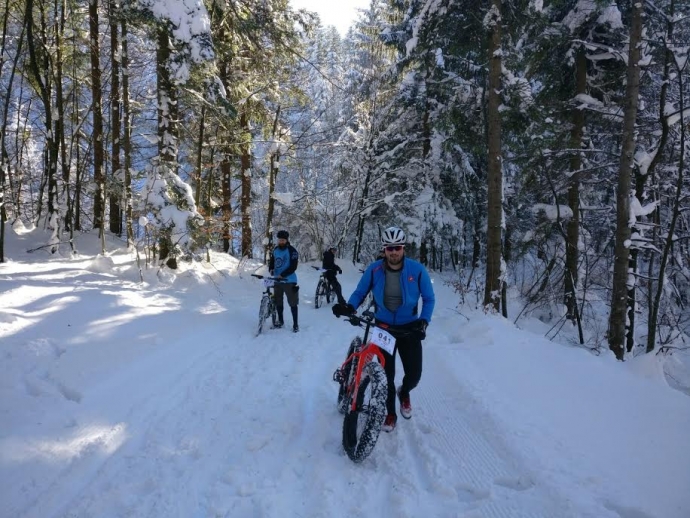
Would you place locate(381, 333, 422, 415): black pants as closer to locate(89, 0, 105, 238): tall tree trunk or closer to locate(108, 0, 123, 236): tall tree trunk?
locate(108, 0, 123, 236): tall tree trunk

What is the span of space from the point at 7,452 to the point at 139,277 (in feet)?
22.9

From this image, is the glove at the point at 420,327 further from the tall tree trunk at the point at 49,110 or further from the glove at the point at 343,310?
the tall tree trunk at the point at 49,110

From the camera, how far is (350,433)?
141 inches

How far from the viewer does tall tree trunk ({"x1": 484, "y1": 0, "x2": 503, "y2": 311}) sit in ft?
30.1

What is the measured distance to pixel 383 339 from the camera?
3.76 m

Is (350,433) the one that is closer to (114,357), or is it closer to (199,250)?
(114,357)

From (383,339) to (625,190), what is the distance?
296 inches

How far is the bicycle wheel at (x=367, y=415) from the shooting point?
136 inches

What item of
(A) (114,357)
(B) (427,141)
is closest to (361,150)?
(B) (427,141)

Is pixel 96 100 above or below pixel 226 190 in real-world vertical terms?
above

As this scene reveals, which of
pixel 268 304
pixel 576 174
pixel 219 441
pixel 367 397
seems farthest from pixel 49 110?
pixel 576 174

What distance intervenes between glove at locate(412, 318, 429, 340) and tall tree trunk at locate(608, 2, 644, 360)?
22.5 feet

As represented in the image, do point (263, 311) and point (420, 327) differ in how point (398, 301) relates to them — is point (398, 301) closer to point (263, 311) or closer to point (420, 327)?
point (420, 327)

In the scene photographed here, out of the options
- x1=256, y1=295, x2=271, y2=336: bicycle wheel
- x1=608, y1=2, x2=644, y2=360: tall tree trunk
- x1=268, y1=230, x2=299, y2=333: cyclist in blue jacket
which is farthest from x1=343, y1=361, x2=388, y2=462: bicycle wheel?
x1=608, y1=2, x2=644, y2=360: tall tree trunk
